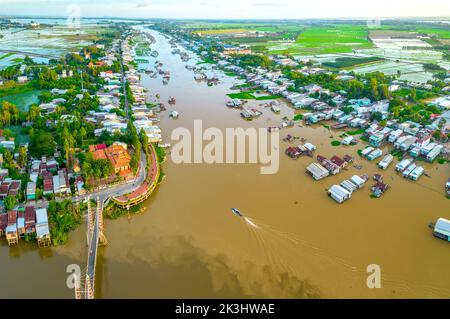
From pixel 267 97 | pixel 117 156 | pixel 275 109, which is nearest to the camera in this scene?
pixel 117 156

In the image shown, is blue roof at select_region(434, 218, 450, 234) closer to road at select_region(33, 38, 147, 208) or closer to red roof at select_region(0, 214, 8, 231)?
road at select_region(33, 38, 147, 208)

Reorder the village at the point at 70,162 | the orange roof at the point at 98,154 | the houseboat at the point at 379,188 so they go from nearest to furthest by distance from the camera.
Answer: the village at the point at 70,162 → the houseboat at the point at 379,188 → the orange roof at the point at 98,154

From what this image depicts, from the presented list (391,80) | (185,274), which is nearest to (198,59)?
(391,80)

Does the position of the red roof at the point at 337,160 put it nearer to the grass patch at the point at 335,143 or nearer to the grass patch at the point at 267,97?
the grass patch at the point at 335,143

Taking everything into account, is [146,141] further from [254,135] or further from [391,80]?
[391,80]

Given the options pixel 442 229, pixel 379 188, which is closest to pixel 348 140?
pixel 379 188

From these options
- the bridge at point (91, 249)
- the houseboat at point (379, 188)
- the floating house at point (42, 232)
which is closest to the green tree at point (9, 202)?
the floating house at point (42, 232)

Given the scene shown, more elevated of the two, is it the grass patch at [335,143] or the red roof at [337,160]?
the grass patch at [335,143]

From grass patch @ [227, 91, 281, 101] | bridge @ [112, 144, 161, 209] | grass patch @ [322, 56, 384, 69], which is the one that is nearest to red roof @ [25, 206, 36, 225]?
bridge @ [112, 144, 161, 209]

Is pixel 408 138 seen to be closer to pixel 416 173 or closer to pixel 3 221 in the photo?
pixel 416 173
